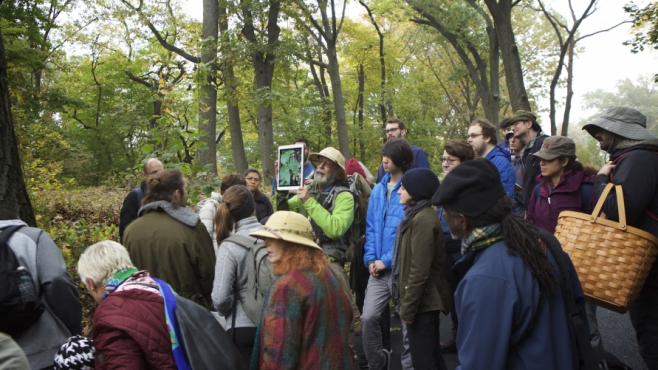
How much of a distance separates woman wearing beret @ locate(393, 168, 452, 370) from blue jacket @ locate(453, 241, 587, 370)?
5.63 ft

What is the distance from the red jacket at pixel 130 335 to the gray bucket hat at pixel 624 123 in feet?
11.0

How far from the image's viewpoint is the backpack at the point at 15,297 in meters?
2.72

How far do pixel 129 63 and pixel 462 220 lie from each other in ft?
93.6

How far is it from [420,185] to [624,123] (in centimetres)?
157

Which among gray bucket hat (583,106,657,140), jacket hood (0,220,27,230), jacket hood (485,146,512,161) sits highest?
gray bucket hat (583,106,657,140)

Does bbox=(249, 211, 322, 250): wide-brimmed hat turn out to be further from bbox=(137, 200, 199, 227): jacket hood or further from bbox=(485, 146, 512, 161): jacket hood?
bbox=(485, 146, 512, 161): jacket hood

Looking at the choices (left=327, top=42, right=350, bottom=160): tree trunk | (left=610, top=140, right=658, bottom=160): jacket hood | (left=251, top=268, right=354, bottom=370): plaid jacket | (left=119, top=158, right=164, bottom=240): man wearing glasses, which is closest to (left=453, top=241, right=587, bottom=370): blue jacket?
(left=251, top=268, right=354, bottom=370): plaid jacket

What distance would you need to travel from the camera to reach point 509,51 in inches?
530

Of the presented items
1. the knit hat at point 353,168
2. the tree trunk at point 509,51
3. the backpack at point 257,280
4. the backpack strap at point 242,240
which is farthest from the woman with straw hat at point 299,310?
the tree trunk at point 509,51

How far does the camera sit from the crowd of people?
6.35 ft

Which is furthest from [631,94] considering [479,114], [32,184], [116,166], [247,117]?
[32,184]

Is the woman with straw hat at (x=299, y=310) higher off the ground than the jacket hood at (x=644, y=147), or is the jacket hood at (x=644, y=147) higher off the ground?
the jacket hood at (x=644, y=147)

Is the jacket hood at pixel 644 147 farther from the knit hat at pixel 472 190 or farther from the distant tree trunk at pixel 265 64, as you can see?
the distant tree trunk at pixel 265 64

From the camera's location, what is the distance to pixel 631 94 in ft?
265
